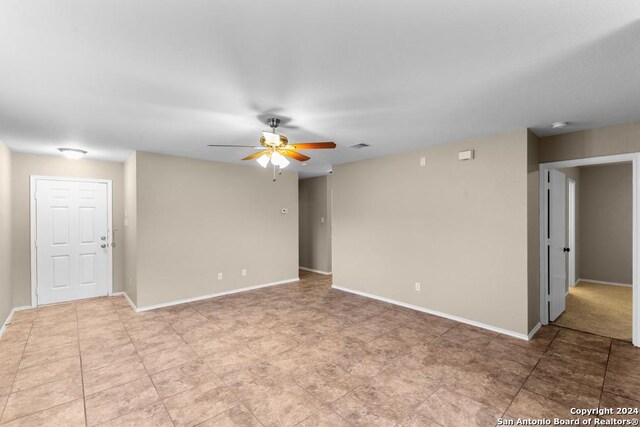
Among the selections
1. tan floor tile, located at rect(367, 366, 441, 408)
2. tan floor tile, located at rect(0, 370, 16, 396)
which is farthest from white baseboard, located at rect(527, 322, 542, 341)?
tan floor tile, located at rect(0, 370, 16, 396)

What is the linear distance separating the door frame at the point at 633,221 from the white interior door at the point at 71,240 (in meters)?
6.66

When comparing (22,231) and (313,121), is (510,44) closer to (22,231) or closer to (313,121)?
(313,121)

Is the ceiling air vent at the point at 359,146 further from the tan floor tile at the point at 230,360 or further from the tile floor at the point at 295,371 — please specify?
the tan floor tile at the point at 230,360

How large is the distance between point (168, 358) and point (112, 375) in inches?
18.3

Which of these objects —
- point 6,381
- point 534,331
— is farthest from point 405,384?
point 6,381

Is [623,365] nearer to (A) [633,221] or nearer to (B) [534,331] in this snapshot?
(B) [534,331]

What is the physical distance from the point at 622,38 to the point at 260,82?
7.06 feet

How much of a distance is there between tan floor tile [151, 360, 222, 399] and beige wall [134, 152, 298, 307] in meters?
2.12

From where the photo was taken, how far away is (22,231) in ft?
14.9

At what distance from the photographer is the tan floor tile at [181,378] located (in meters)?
2.45

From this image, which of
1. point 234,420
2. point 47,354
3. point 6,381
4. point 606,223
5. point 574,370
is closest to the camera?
point 234,420

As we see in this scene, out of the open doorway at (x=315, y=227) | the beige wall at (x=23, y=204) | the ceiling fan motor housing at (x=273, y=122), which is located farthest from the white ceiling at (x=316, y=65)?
the open doorway at (x=315, y=227)

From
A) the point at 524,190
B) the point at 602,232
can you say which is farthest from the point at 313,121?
the point at 602,232

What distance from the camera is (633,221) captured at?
3141 millimetres
